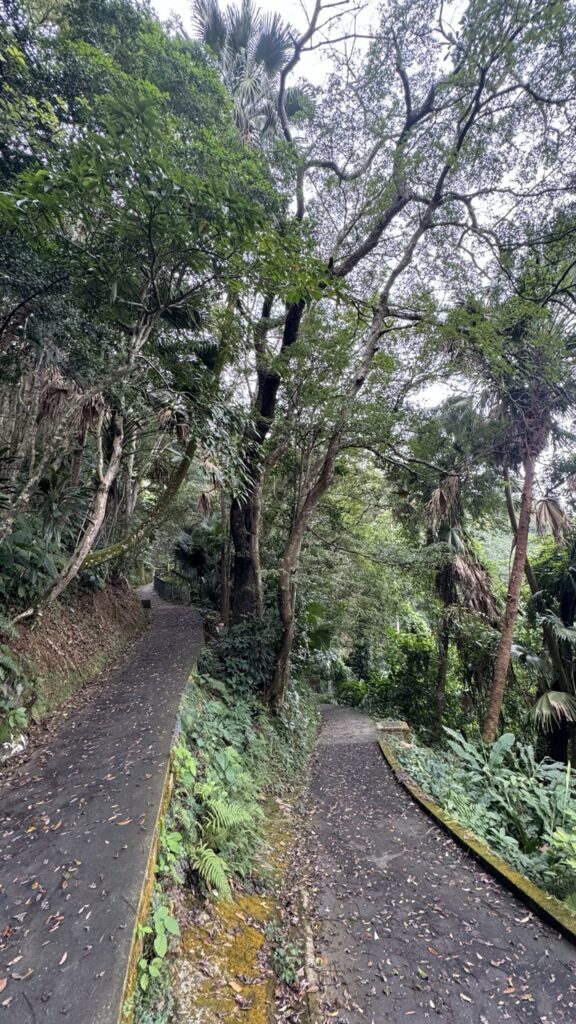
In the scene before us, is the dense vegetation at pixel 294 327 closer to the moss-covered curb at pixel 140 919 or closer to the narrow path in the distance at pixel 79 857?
the narrow path in the distance at pixel 79 857

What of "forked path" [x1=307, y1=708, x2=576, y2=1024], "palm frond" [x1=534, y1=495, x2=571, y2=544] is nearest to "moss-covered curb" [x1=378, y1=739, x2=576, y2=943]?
"forked path" [x1=307, y1=708, x2=576, y2=1024]

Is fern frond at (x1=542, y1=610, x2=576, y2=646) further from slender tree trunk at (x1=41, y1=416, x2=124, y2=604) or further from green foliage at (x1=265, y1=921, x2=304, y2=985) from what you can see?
slender tree trunk at (x1=41, y1=416, x2=124, y2=604)

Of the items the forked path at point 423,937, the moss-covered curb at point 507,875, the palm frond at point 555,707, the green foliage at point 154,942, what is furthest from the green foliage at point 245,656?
the palm frond at point 555,707

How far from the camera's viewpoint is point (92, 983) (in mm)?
1648

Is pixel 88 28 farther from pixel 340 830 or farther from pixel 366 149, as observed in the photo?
pixel 340 830

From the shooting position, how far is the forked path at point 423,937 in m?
2.29

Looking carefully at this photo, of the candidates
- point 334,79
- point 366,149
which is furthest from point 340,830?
point 334,79

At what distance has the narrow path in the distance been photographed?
1644mm

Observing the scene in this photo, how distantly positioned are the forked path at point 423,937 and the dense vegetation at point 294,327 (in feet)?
10.1

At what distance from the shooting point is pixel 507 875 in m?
3.25

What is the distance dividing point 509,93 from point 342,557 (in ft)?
24.4

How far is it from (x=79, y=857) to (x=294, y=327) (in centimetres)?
716

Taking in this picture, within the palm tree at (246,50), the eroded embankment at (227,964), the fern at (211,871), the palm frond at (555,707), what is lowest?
the eroded embankment at (227,964)

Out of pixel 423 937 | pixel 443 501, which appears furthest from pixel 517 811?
pixel 443 501
